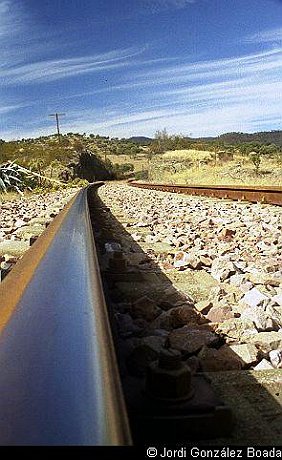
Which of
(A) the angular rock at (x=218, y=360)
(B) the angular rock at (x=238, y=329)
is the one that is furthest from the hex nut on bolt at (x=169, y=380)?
(B) the angular rock at (x=238, y=329)

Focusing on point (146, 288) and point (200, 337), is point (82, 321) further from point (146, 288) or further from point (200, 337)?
point (146, 288)

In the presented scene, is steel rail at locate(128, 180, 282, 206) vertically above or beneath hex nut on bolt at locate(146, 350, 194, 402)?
beneath

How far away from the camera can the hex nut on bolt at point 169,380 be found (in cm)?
101

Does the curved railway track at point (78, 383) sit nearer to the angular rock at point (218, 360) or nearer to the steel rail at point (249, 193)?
the angular rock at point (218, 360)

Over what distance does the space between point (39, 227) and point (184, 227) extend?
1539mm

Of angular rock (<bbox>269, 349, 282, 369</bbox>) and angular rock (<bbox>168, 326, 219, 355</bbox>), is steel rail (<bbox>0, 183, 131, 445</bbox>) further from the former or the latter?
angular rock (<bbox>269, 349, 282, 369</bbox>)

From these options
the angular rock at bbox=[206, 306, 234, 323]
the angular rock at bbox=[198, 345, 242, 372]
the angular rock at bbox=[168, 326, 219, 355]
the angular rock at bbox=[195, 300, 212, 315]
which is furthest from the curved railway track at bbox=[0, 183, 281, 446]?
the angular rock at bbox=[195, 300, 212, 315]

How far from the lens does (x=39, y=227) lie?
Result: 509 cm

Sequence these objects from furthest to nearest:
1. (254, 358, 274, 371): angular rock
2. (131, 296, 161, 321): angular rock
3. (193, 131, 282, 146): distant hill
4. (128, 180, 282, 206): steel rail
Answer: (193, 131, 282, 146): distant hill < (128, 180, 282, 206): steel rail < (131, 296, 161, 321): angular rock < (254, 358, 274, 371): angular rock

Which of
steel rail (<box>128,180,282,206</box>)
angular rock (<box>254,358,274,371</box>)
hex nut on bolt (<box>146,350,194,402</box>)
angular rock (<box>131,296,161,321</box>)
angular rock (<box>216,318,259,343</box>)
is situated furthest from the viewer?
steel rail (<box>128,180,282,206</box>)

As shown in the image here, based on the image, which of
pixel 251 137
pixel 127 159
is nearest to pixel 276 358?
pixel 127 159

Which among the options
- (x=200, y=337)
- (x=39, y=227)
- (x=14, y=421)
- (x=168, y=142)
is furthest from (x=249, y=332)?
(x=168, y=142)

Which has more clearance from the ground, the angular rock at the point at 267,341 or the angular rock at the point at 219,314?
the angular rock at the point at 267,341

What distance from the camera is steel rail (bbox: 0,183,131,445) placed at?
0.62 m
